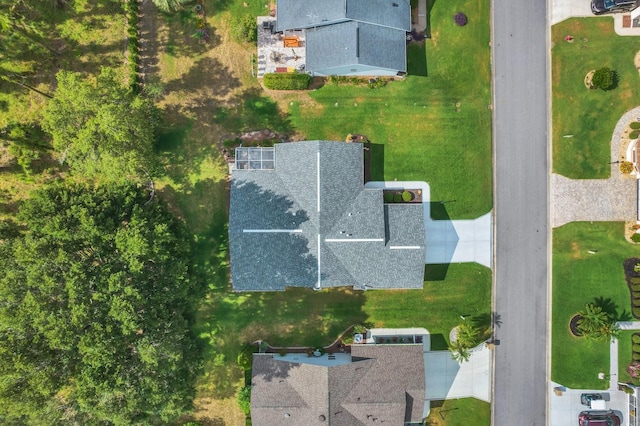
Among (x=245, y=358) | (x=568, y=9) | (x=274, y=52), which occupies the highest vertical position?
(x=568, y=9)

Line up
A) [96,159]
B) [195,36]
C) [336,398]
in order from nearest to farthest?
1. [96,159]
2. [336,398]
3. [195,36]

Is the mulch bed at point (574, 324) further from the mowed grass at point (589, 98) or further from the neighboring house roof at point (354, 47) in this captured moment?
the neighboring house roof at point (354, 47)

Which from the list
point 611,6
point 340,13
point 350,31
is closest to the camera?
point 340,13

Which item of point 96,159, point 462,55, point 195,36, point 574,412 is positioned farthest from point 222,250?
point 574,412

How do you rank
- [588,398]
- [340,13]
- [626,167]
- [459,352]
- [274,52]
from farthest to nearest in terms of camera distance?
1. [626,167]
2. [274,52]
3. [588,398]
4. [459,352]
5. [340,13]

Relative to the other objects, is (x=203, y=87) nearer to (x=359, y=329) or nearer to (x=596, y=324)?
(x=359, y=329)

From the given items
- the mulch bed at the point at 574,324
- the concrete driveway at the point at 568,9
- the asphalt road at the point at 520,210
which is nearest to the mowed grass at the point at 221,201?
the asphalt road at the point at 520,210

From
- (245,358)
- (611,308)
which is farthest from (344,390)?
(611,308)

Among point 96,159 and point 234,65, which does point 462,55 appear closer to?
point 234,65
